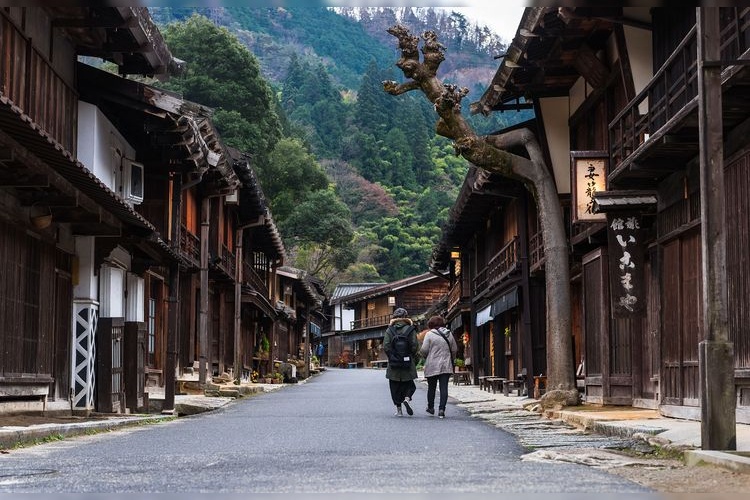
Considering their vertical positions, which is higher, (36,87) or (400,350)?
(36,87)

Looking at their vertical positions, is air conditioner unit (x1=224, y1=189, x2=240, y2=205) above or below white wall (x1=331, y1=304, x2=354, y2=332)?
above

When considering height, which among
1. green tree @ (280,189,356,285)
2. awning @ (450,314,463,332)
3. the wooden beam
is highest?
green tree @ (280,189,356,285)

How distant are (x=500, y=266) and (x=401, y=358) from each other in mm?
15359

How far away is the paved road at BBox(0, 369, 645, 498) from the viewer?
770cm

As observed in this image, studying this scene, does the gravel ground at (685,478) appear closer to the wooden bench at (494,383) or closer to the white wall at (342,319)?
the wooden bench at (494,383)

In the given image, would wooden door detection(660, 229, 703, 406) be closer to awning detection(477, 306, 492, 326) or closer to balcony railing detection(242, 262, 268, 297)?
awning detection(477, 306, 492, 326)

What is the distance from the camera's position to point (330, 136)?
337 feet

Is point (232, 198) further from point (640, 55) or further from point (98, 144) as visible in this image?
point (640, 55)

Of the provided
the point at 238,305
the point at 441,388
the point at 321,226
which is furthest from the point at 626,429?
the point at 321,226

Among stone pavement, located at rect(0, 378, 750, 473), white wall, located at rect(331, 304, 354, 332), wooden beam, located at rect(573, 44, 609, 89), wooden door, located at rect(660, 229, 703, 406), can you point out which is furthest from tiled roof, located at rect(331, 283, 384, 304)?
wooden door, located at rect(660, 229, 703, 406)

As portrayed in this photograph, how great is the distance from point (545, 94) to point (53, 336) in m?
12.3

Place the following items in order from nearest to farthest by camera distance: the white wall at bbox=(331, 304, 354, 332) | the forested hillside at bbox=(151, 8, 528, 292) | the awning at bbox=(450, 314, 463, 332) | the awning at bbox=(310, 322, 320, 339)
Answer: the awning at bbox=(450, 314, 463, 332) < the forested hillside at bbox=(151, 8, 528, 292) < the awning at bbox=(310, 322, 320, 339) < the white wall at bbox=(331, 304, 354, 332)

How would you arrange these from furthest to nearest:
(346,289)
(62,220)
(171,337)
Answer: (346,289) < (171,337) < (62,220)

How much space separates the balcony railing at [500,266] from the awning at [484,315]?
743mm
